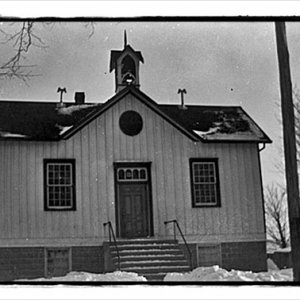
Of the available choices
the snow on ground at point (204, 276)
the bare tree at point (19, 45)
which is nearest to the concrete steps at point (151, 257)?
the snow on ground at point (204, 276)

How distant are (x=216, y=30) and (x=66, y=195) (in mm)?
732

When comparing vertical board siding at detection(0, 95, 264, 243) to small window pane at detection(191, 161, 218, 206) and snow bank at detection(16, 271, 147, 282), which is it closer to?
small window pane at detection(191, 161, 218, 206)

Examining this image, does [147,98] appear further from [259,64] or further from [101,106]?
[259,64]

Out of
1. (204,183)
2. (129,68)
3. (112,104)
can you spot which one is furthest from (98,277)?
(129,68)

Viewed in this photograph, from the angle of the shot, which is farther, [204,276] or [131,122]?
[131,122]

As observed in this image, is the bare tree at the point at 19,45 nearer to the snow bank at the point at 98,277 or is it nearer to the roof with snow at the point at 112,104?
the roof with snow at the point at 112,104

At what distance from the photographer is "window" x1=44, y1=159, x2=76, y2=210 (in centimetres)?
200

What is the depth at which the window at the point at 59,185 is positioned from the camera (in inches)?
78.7

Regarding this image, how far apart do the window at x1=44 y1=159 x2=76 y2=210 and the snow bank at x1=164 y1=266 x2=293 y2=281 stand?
15.8 inches

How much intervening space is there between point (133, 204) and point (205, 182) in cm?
24

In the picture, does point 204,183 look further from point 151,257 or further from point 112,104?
point 112,104

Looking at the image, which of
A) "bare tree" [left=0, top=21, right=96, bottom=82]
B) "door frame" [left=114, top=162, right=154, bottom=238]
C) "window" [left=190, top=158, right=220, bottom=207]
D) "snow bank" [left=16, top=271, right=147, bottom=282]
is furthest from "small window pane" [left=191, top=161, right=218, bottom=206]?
"bare tree" [left=0, top=21, right=96, bottom=82]

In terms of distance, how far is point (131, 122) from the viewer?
2.09 m

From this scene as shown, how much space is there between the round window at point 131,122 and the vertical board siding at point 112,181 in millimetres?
15
